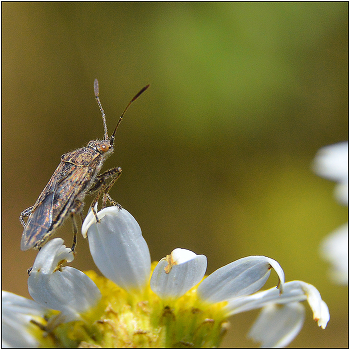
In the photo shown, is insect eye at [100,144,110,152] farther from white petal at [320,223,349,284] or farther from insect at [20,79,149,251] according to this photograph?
white petal at [320,223,349,284]

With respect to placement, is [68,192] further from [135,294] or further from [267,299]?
[267,299]

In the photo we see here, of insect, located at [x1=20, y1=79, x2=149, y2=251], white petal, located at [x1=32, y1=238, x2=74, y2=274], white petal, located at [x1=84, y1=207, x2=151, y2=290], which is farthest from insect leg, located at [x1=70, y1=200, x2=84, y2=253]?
white petal, located at [x1=32, y1=238, x2=74, y2=274]

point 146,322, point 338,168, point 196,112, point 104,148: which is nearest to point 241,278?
point 146,322

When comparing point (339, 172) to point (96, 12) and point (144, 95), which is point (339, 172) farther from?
point (96, 12)

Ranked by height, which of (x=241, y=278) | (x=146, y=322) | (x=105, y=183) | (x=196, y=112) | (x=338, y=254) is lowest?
(x=338, y=254)

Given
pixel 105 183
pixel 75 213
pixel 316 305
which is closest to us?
pixel 316 305

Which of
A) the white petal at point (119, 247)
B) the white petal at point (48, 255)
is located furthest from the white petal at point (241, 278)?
the white petal at point (48, 255)

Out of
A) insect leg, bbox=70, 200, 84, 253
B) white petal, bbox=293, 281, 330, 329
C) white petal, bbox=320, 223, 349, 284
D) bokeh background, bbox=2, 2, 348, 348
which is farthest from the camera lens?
bokeh background, bbox=2, 2, 348, 348
